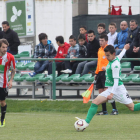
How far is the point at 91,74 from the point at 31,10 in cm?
667

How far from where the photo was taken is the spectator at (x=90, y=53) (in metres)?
12.7

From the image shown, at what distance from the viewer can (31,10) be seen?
18656 mm

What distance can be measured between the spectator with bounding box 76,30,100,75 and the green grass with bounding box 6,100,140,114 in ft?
3.37

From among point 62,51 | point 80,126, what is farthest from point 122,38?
point 80,126

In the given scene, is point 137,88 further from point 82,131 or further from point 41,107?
point 82,131

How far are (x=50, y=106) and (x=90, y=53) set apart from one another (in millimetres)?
2026

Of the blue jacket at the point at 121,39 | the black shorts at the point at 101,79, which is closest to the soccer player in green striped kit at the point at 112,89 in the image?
the black shorts at the point at 101,79

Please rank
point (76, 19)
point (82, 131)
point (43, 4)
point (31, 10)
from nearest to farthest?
point (82, 131) < point (76, 19) < point (31, 10) < point (43, 4)

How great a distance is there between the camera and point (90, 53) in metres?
13.1

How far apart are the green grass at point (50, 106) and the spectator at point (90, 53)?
3.37ft

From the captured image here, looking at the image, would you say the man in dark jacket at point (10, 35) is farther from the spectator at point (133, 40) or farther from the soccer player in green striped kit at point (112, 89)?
the soccer player in green striped kit at point (112, 89)

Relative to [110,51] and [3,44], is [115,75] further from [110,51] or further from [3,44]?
[3,44]

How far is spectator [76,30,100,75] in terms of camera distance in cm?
1274

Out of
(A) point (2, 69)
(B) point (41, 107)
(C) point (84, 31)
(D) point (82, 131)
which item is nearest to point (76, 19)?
(C) point (84, 31)
